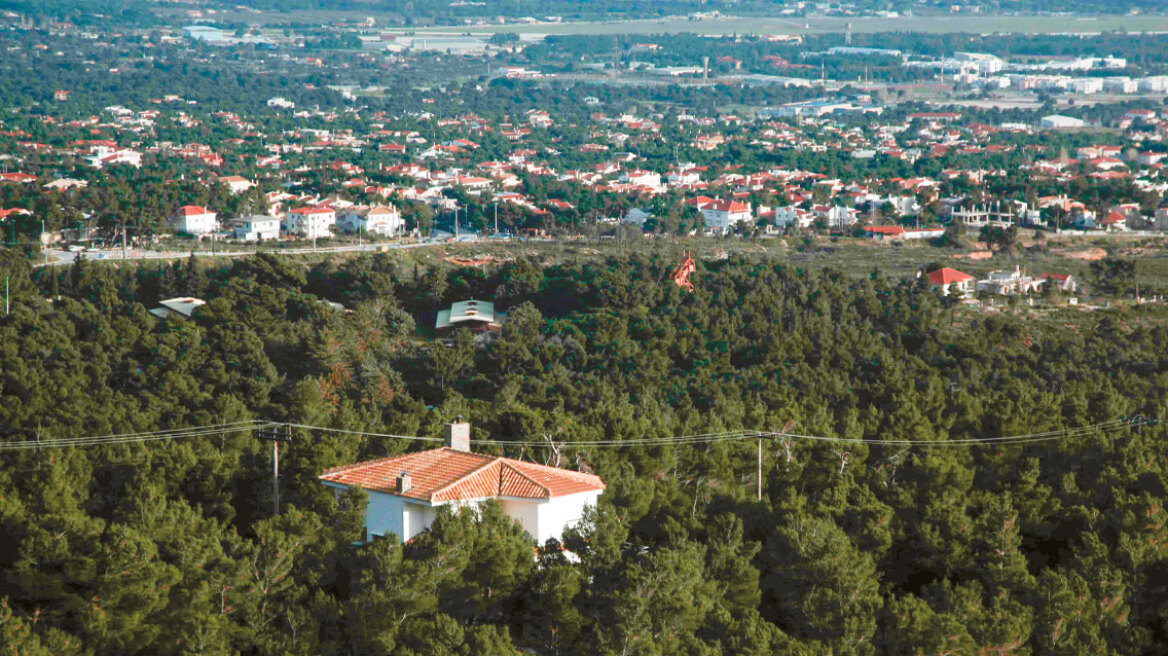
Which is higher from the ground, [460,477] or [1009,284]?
[460,477]

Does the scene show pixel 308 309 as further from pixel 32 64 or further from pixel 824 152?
pixel 32 64

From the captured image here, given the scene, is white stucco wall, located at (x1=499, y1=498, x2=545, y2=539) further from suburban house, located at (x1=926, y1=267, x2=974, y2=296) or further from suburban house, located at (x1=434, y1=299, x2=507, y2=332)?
suburban house, located at (x1=926, y1=267, x2=974, y2=296)

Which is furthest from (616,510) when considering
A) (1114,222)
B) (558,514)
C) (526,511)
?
(1114,222)

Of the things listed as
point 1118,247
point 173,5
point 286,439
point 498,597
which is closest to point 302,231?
point 1118,247

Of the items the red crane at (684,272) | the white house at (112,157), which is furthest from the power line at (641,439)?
the white house at (112,157)

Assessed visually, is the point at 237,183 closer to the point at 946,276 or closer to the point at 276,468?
the point at 946,276

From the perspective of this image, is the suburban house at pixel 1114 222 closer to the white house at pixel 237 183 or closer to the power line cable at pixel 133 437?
the white house at pixel 237 183

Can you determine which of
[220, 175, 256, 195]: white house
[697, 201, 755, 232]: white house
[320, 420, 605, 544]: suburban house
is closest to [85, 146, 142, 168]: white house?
[220, 175, 256, 195]: white house
